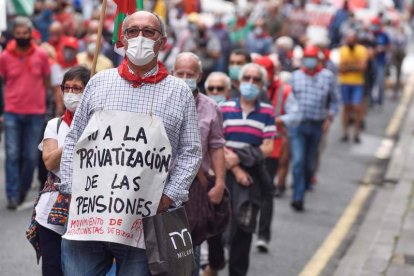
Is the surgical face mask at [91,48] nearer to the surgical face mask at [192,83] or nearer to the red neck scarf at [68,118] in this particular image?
the surgical face mask at [192,83]

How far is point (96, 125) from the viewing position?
548 cm

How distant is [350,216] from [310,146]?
0.90 metres

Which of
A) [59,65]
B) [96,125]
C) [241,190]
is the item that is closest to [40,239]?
[96,125]

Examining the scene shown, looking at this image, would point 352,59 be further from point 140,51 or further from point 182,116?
point 140,51

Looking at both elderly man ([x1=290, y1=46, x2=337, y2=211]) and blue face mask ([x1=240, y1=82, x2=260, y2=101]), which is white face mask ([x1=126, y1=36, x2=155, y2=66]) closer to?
blue face mask ([x1=240, y1=82, x2=260, y2=101])

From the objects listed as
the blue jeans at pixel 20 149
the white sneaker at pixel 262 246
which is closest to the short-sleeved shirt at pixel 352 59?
the blue jeans at pixel 20 149

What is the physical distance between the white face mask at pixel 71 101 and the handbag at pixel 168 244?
121cm

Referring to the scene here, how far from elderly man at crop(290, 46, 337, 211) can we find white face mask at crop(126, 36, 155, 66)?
24.7ft

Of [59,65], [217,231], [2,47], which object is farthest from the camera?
[2,47]

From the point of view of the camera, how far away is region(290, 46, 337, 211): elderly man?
13.0 m

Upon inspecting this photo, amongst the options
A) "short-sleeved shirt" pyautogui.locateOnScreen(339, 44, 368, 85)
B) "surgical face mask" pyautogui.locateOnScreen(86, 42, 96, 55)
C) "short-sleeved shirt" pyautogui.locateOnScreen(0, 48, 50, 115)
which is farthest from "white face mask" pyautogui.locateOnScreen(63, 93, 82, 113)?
A: "short-sleeved shirt" pyautogui.locateOnScreen(339, 44, 368, 85)

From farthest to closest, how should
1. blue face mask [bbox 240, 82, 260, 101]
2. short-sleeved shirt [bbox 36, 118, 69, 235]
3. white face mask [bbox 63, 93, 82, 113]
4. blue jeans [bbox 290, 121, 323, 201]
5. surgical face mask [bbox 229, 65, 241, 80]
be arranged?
blue jeans [bbox 290, 121, 323, 201] → surgical face mask [bbox 229, 65, 241, 80] → blue face mask [bbox 240, 82, 260, 101] → white face mask [bbox 63, 93, 82, 113] → short-sleeved shirt [bbox 36, 118, 69, 235]

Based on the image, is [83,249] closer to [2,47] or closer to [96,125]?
[96,125]

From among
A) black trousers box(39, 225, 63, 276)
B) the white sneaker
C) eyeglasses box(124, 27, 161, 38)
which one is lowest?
the white sneaker
